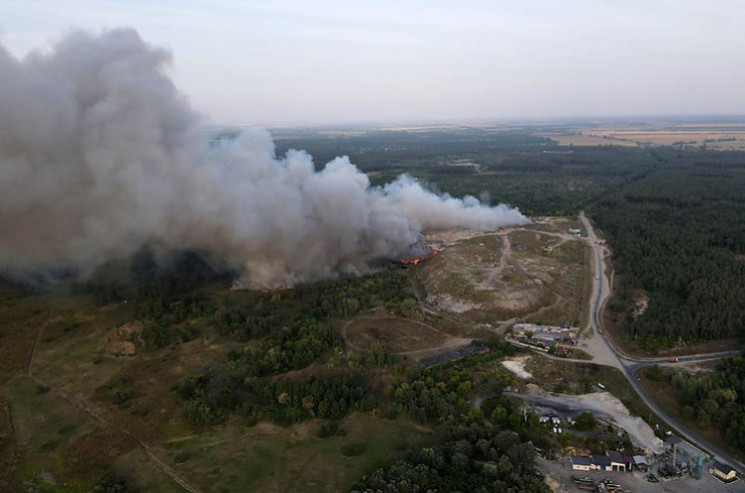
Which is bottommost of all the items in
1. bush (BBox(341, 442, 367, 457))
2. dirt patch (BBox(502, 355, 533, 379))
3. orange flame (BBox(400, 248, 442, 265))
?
bush (BBox(341, 442, 367, 457))

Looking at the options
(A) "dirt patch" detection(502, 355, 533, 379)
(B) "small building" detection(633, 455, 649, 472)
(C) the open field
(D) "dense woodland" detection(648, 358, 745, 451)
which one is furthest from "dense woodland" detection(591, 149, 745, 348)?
(C) the open field

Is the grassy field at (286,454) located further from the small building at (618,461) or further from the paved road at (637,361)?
the paved road at (637,361)

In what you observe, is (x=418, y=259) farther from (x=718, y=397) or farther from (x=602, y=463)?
(x=602, y=463)

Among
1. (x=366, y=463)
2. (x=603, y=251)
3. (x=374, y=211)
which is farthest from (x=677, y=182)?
(x=366, y=463)

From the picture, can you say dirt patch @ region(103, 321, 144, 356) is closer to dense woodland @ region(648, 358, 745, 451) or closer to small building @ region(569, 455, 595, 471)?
small building @ region(569, 455, 595, 471)

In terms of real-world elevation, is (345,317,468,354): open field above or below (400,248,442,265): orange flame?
below

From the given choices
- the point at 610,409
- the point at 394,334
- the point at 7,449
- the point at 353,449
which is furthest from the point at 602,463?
the point at 7,449
